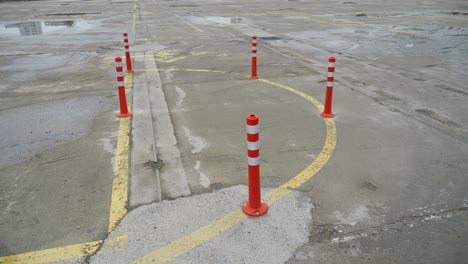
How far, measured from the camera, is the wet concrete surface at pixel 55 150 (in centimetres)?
385

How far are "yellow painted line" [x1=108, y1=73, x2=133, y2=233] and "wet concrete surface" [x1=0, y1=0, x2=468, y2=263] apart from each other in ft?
0.58

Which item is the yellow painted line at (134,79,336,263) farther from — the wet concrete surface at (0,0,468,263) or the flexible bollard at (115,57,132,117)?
the flexible bollard at (115,57,132,117)

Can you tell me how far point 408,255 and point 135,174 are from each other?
3475mm

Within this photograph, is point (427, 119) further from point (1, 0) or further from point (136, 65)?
point (1, 0)

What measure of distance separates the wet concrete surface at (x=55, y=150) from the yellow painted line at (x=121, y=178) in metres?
0.08

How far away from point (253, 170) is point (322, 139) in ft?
8.46

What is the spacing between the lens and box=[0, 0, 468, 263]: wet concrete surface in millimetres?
3627

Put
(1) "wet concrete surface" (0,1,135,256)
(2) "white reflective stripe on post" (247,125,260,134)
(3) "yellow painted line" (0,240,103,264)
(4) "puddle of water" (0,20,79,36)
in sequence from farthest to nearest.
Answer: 1. (4) "puddle of water" (0,20,79,36)
2. (1) "wet concrete surface" (0,1,135,256)
3. (2) "white reflective stripe on post" (247,125,260,134)
4. (3) "yellow painted line" (0,240,103,264)

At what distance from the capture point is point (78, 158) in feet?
17.7

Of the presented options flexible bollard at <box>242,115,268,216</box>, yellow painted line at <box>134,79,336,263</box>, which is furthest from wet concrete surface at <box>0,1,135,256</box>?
flexible bollard at <box>242,115,268,216</box>

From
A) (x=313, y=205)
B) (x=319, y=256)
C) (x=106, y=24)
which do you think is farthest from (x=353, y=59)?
(x=106, y=24)

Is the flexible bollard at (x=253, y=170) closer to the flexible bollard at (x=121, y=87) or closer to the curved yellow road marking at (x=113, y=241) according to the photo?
the curved yellow road marking at (x=113, y=241)

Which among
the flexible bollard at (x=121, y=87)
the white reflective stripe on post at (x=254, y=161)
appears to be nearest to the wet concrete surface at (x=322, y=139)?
the flexible bollard at (x=121, y=87)

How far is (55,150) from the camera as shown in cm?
569
